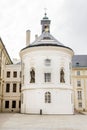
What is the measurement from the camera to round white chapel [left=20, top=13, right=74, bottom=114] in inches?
1512

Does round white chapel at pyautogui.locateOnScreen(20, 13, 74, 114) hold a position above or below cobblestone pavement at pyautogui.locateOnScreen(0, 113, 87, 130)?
above

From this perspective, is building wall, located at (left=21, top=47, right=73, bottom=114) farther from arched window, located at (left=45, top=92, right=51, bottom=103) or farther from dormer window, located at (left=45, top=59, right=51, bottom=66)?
arched window, located at (left=45, top=92, right=51, bottom=103)

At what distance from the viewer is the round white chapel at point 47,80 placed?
3841 centimetres

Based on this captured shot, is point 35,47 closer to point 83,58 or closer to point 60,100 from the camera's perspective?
point 60,100

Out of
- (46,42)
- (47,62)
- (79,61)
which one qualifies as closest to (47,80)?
(47,62)

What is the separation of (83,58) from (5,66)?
26.1 metres

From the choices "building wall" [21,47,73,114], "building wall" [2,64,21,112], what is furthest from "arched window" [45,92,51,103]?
"building wall" [2,64,21,112]

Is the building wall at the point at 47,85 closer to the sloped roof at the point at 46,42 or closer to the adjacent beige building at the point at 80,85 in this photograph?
the sloped roof at the point at 46,42

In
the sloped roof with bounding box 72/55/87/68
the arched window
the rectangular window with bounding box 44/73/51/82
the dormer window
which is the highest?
the sloped roof with bounding box 72/55/87/68

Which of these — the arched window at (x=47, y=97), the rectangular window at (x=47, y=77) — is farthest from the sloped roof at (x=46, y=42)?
the arched window at (x=47, y=97)

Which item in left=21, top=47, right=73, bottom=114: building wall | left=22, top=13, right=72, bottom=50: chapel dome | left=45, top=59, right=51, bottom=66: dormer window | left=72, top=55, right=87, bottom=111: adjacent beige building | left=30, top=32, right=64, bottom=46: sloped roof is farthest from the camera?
left=72, top=55, right=87, bottom=111: adjacent beige building

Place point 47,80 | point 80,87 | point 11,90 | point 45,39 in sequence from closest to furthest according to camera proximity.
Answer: point 47,80 → point 45,39 → point 11,90 → point 80,87

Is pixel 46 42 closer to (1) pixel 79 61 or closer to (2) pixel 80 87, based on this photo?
(2) pixel 80 87

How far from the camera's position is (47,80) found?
39.6 meters
